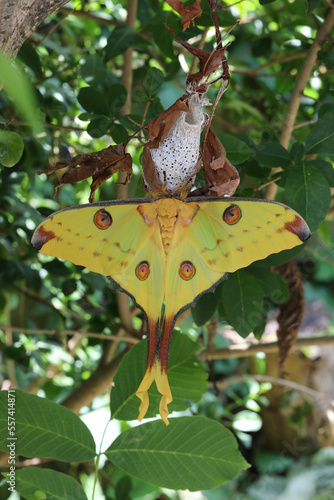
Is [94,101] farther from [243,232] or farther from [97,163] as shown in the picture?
[243,232]

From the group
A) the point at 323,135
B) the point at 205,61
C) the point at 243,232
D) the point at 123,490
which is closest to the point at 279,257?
the point at 323,135

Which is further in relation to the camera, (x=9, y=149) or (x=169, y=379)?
(x=169, y=379)

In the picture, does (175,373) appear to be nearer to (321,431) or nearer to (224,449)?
(224,449)

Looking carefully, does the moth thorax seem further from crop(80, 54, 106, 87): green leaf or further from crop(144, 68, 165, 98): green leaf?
crop(80, 54, 106, 87): green leaf

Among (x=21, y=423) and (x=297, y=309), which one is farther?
(x=297, y=309)

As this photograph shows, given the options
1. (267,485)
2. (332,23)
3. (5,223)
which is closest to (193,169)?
(332,23)

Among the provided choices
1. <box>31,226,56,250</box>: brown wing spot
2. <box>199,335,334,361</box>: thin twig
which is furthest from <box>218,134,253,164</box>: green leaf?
<box>199,335,334,361</box>: thin twig
